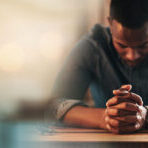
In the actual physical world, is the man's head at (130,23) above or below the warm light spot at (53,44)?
above

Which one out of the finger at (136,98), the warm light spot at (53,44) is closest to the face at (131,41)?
the finger at (136,98)

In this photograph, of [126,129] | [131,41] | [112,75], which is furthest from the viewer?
[112,75]

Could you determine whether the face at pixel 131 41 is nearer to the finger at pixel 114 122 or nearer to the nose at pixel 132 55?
the nose at pixel 132 55

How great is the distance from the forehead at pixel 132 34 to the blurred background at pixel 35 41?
17 cm

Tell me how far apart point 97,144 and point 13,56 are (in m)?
0.30

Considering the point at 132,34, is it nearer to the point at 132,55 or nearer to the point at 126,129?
the point at 132,55

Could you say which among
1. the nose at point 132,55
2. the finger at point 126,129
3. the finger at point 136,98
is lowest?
the finger at point 126,129

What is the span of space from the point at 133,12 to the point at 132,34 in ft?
0.13

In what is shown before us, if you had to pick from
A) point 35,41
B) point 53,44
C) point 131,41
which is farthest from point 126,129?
point 53,44

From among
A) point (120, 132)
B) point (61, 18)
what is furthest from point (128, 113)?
point (61, 18)

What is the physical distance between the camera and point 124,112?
43 centimetres

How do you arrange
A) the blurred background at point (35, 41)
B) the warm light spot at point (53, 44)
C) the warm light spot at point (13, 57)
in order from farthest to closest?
the warm light spot at point (53, 44)
the warm light spot at point (13, 57)
the blurred background at point (35, 41)

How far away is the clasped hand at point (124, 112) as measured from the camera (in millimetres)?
420

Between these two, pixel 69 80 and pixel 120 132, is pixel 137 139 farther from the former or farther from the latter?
pixel 69 80
